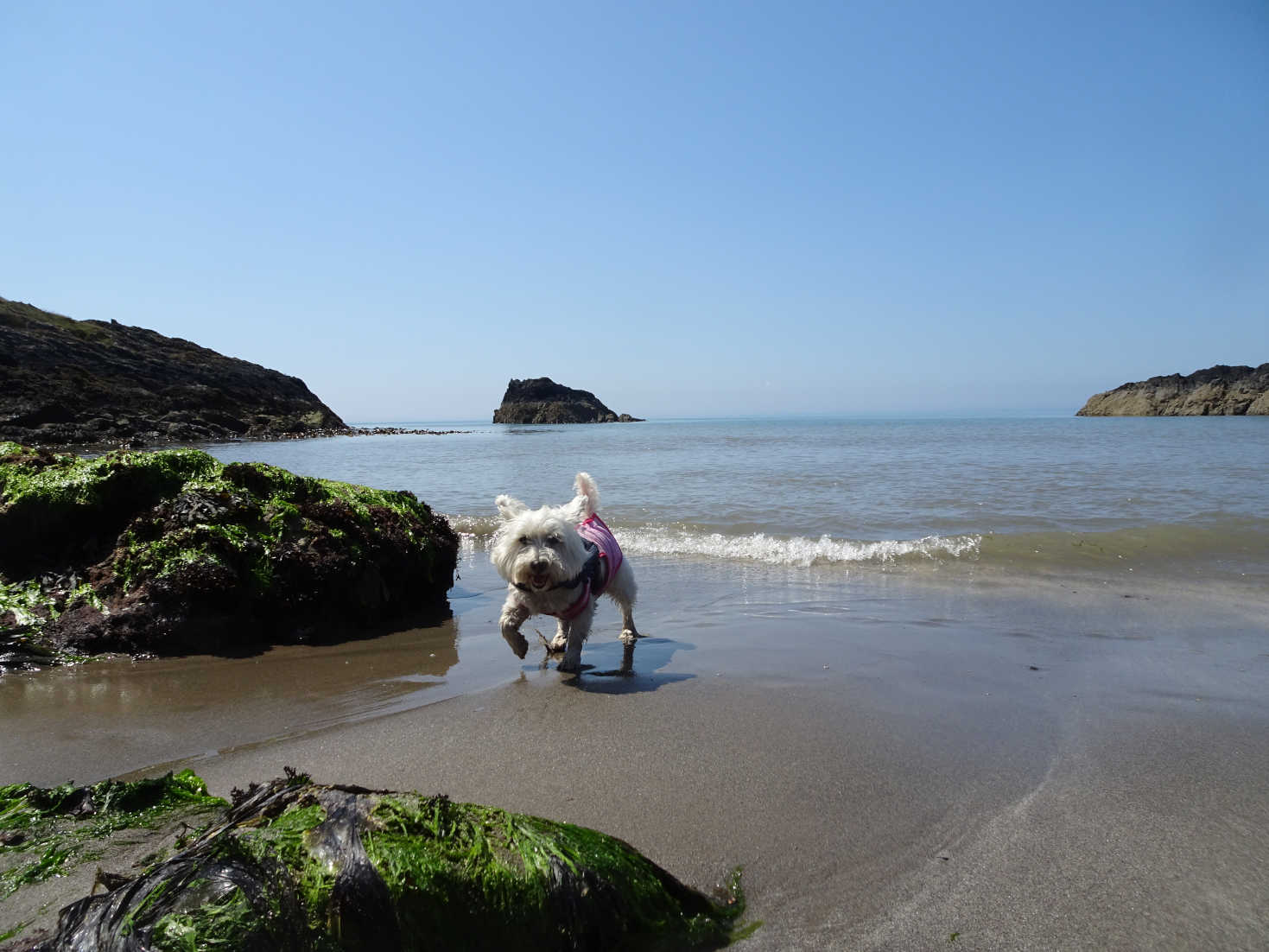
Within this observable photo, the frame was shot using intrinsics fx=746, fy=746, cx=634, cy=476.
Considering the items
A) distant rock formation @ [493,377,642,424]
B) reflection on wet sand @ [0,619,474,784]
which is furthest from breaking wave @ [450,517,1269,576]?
distant rock formation @ [493,377,642,424]

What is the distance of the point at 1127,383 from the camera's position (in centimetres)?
8406

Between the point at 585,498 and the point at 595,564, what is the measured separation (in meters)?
1.15

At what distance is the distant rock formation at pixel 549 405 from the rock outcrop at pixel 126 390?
38.6 m

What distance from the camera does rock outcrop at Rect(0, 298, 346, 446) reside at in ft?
137

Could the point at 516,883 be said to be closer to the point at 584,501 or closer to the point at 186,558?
the point at 584,501

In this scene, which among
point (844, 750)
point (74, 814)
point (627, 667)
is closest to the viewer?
point (74, 814)

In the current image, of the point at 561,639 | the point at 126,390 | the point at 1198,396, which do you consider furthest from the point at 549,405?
the point at 561,639

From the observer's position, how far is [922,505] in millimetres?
14422

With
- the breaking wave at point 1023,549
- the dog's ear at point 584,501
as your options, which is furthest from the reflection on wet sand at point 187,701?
the breaking wave at point 1023,549

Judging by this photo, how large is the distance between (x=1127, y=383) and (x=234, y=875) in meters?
100

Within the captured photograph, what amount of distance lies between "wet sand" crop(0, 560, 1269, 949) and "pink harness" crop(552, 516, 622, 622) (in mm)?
531

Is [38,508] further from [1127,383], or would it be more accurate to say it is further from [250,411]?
[1127,383]

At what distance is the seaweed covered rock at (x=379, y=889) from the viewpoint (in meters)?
1.85

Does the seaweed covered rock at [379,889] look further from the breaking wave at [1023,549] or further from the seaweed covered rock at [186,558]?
the breaking wave at [1023,549]
